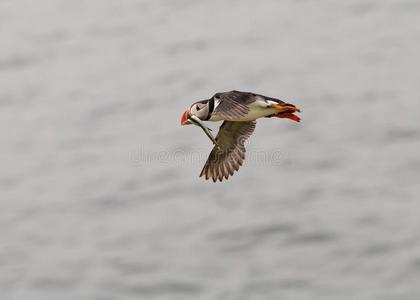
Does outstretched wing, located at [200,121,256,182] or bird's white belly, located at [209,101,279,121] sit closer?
bird's white belly, located at [209,101,279,121]

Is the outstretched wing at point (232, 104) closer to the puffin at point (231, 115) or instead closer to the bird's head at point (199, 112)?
the puffin at point (231, 115)

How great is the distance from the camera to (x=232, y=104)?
10227mm

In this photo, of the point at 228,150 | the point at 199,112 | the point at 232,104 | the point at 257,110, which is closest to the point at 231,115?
the point at 232,104

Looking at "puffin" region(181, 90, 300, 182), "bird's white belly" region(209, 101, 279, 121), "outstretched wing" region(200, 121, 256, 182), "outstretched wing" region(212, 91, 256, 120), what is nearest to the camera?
"outstretched wing" region(212, 91, 256, 120)

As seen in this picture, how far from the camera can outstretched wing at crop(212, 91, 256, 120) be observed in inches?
389

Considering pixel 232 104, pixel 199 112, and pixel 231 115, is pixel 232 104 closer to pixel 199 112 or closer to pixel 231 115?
pixel 231 115

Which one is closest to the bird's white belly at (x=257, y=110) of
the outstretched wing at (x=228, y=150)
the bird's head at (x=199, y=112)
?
the bird's head at (x=199, y=112)

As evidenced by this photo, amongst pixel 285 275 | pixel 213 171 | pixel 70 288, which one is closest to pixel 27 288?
pixel 70 288

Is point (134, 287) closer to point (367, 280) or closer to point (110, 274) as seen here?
point (110, 274)

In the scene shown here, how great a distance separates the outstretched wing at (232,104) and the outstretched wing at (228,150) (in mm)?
2292

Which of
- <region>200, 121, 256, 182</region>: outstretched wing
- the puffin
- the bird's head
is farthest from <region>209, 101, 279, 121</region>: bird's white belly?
<region>200, 121, 256, 182</region>: outstretched wing

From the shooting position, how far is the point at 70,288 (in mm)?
36438

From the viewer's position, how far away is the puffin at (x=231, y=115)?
10.1m

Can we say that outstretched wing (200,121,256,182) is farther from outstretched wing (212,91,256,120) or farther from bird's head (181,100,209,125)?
outstretched wing (212,91,256,120)
